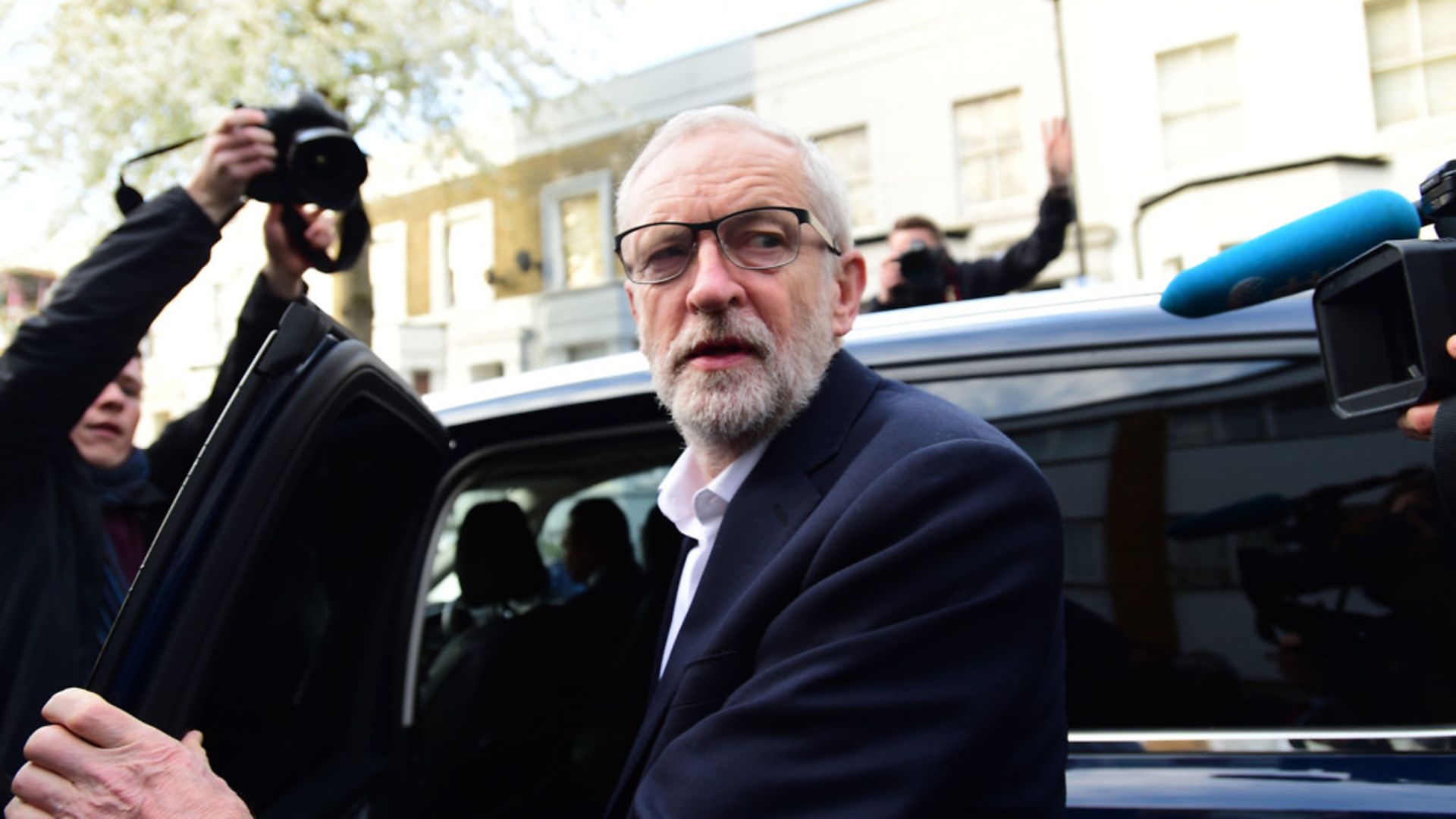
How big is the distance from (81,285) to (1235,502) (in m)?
1.95

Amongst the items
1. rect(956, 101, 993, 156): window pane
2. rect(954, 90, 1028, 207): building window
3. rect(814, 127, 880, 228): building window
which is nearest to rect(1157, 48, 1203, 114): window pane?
rect(954, 90, 1028, 207): building window

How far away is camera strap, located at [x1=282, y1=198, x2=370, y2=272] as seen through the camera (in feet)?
5.94

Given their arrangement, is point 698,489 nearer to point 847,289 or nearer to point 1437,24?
point 847,289

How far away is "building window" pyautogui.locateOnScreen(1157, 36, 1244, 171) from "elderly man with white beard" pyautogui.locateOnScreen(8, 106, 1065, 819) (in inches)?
472

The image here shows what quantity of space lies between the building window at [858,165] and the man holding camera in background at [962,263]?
381 inches

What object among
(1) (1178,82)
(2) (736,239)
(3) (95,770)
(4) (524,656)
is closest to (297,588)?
(3) (95,770)

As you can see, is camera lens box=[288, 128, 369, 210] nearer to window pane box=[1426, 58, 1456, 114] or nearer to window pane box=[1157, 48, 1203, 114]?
window pane box=[1157, 48, 1203, 114]

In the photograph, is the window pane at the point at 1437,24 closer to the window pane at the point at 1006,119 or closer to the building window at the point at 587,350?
the window pane at the point at 1006,119

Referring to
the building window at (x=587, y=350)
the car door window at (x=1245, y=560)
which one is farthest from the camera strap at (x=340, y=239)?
the building window at (x=587, y=350)

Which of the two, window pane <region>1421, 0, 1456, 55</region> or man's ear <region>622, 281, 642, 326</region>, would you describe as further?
window pane <region>1421, 0, 1456, 55</region>

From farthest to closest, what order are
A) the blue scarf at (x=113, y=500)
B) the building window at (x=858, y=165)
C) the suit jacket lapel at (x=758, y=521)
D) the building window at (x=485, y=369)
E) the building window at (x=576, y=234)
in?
the building window at (x=485, y=369) < the building window at (x=576, y=234) < the building window at (x=858, y=165) < the blue scarf at (x=113, y=500) < the suit jacket lapel at (x=758, y=521)

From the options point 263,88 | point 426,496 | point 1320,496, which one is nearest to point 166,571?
point 426,496

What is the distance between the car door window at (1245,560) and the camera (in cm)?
157

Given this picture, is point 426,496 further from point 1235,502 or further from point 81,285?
point 1235,502
